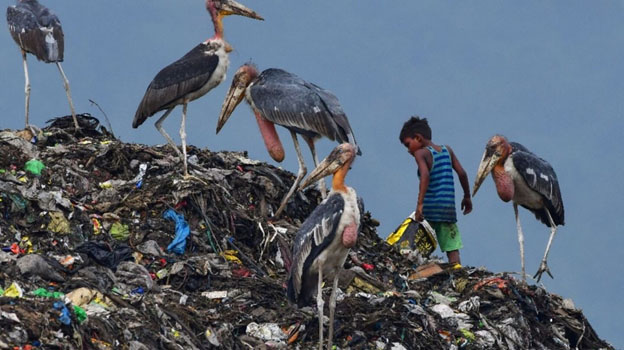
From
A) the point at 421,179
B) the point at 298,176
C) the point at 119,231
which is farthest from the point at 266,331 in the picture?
the point at 421,179

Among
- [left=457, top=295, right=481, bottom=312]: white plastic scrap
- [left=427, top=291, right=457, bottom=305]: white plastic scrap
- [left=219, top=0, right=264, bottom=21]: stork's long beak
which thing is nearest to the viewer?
[left=457, top=295, right=481, bottom=312]: white plastic scrap

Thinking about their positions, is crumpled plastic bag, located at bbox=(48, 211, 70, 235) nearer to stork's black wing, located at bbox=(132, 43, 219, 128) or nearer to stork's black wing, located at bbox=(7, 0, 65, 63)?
stork's black wing, located at bbox=(132, 43, 219, 128)

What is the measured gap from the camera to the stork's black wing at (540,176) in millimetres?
14031

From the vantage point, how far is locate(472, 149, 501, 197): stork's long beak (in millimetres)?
14133

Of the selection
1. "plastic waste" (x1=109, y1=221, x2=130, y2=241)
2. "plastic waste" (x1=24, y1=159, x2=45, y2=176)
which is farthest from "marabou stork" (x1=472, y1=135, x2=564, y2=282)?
"plastic waste" (x1=24, y1=159, x2=45, y2=176)

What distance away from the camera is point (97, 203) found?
45.4ft

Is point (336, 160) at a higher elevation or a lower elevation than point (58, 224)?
higher

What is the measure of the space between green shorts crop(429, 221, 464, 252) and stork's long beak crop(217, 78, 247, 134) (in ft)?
8.20

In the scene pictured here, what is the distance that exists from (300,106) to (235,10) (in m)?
2.41

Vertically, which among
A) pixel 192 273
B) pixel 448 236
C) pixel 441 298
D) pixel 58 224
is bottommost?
pixel 58 224

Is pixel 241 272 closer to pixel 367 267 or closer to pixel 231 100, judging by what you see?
pixel 367 267

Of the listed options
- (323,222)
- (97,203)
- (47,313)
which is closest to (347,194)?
(323,222)

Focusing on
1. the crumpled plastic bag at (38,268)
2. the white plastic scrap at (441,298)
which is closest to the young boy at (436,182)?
the white plastic scrap at (441,298)

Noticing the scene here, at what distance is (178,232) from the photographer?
13.2m
